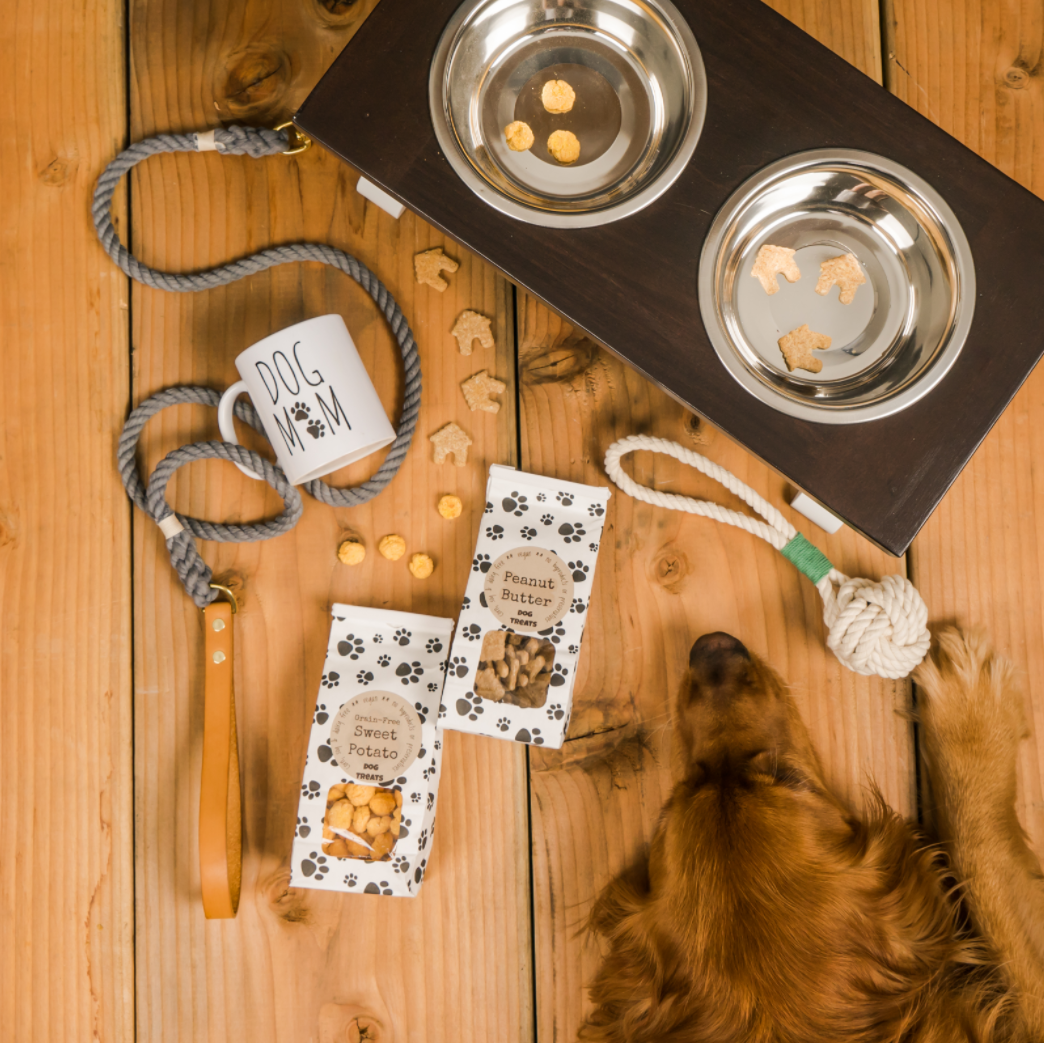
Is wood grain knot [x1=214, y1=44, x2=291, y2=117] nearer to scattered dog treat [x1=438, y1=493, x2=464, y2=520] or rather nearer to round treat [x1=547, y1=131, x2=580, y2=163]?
round treat [x1=547, y1=131, x2=580, y2=163]

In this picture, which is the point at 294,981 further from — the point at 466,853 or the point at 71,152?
the point at 71,152

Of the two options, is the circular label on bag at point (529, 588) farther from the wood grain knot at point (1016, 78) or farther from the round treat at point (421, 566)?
the wood grain knot at point (1016, 78)

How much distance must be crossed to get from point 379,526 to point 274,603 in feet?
0.56

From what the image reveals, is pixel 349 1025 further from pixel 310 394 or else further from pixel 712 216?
pixel 712 216

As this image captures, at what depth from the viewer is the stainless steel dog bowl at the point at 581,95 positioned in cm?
85

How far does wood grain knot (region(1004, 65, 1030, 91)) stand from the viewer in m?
1.09

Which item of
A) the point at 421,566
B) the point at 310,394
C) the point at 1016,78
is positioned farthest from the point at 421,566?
the point at 1016,78

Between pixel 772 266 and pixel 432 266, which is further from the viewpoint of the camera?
pixel 432 266

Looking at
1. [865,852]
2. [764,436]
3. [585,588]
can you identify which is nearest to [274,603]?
[585,588]

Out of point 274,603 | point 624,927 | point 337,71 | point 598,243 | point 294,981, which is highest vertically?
point 337,71

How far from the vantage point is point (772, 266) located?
0.91m

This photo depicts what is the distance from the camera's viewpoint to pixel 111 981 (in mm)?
1031

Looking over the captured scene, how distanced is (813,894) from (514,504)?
1.80ft

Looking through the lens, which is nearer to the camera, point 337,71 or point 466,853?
point 337,71
